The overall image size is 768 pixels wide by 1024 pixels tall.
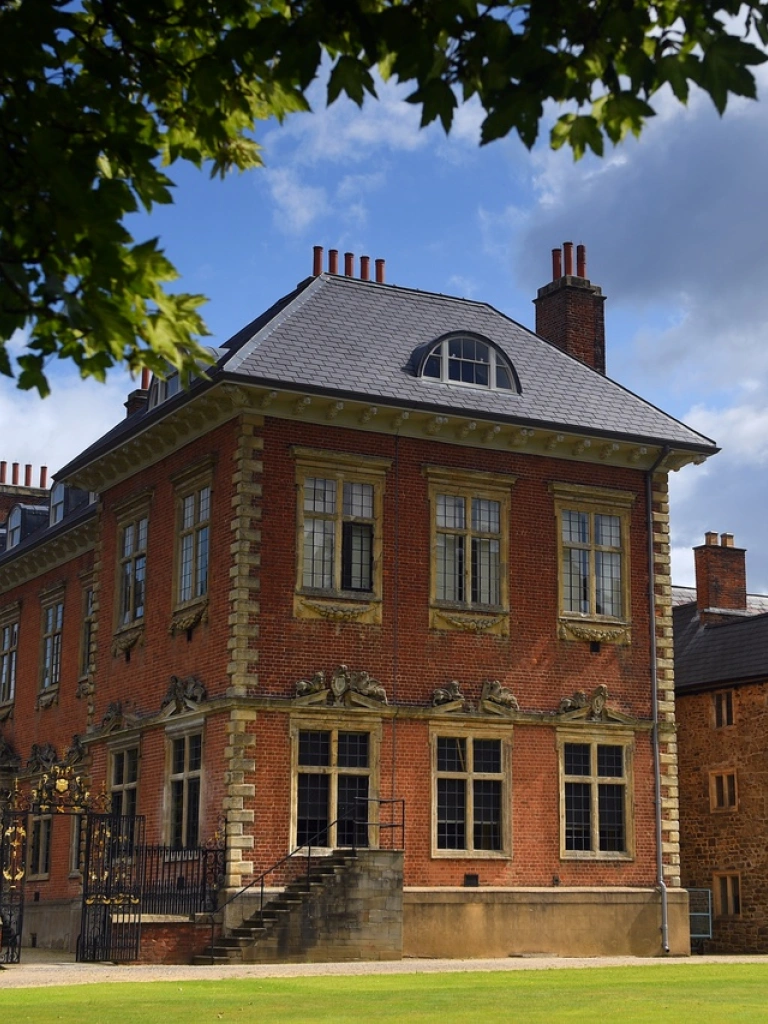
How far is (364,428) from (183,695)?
18.9ft

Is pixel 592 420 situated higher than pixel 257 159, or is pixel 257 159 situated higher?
pixel 592 420

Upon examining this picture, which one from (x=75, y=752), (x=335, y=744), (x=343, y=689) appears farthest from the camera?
(x=75, y=752)

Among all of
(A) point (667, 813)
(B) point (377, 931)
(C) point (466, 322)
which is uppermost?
(C) point (466, 322)

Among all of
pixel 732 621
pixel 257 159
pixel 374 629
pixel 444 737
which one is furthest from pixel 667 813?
pixel 257 159

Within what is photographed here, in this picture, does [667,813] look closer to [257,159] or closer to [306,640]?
[306,640]

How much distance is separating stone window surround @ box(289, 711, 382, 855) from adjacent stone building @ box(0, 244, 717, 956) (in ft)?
0.13

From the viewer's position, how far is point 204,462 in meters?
28.9

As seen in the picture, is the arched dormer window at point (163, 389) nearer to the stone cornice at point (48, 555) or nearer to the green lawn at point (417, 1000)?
the stone cornice at point (48, 555)

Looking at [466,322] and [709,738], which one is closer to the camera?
[466,322]

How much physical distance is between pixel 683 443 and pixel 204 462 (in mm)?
9332

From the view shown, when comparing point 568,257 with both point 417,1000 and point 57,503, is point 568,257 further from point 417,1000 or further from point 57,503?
point 417,1000

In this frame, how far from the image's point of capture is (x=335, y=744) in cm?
2742

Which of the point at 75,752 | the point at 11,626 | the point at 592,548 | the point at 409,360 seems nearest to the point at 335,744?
the point at 592,548

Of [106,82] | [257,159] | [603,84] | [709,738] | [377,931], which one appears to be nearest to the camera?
[603,84]
